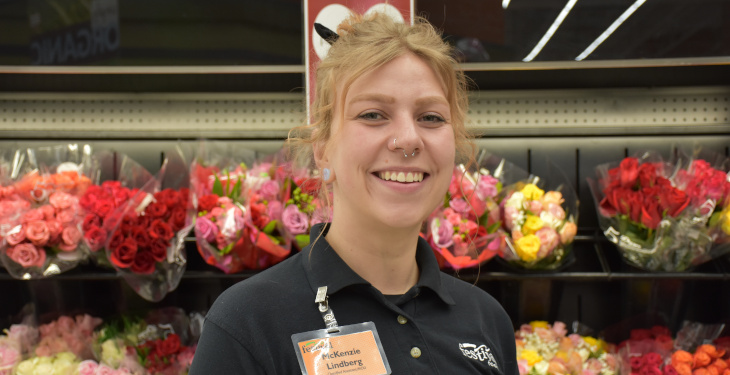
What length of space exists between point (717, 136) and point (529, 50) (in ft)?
3.35

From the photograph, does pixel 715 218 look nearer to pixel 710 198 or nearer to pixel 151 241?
pixel 710 198

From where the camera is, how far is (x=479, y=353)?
121 cm

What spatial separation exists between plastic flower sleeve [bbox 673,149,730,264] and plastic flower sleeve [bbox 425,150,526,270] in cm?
69

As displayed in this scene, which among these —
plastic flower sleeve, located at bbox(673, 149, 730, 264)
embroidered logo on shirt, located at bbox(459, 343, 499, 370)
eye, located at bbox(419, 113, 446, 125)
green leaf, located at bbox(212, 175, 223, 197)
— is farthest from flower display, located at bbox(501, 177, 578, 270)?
eye, located at bbox(419, 113, 446, 125)

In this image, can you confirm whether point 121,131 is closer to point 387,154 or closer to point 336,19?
point 336,19

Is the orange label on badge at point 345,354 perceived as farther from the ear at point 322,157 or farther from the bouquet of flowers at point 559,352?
the bouquet of flowers at point 559,352

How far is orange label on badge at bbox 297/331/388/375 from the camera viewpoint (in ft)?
3.45

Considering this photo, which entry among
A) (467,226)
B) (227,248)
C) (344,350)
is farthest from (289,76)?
(344,350)

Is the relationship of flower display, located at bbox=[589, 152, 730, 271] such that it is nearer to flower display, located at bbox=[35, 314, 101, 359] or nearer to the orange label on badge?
the orange label on badge

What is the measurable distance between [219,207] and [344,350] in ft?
4.76

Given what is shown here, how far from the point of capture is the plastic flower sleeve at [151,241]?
230 centimetres

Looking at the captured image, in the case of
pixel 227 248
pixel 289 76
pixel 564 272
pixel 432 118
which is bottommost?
pixel 564 272

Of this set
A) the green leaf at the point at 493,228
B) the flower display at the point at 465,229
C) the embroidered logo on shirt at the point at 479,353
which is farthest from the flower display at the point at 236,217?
the embroidered logo on shirt at the point at 479,353

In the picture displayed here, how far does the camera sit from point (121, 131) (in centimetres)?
310
